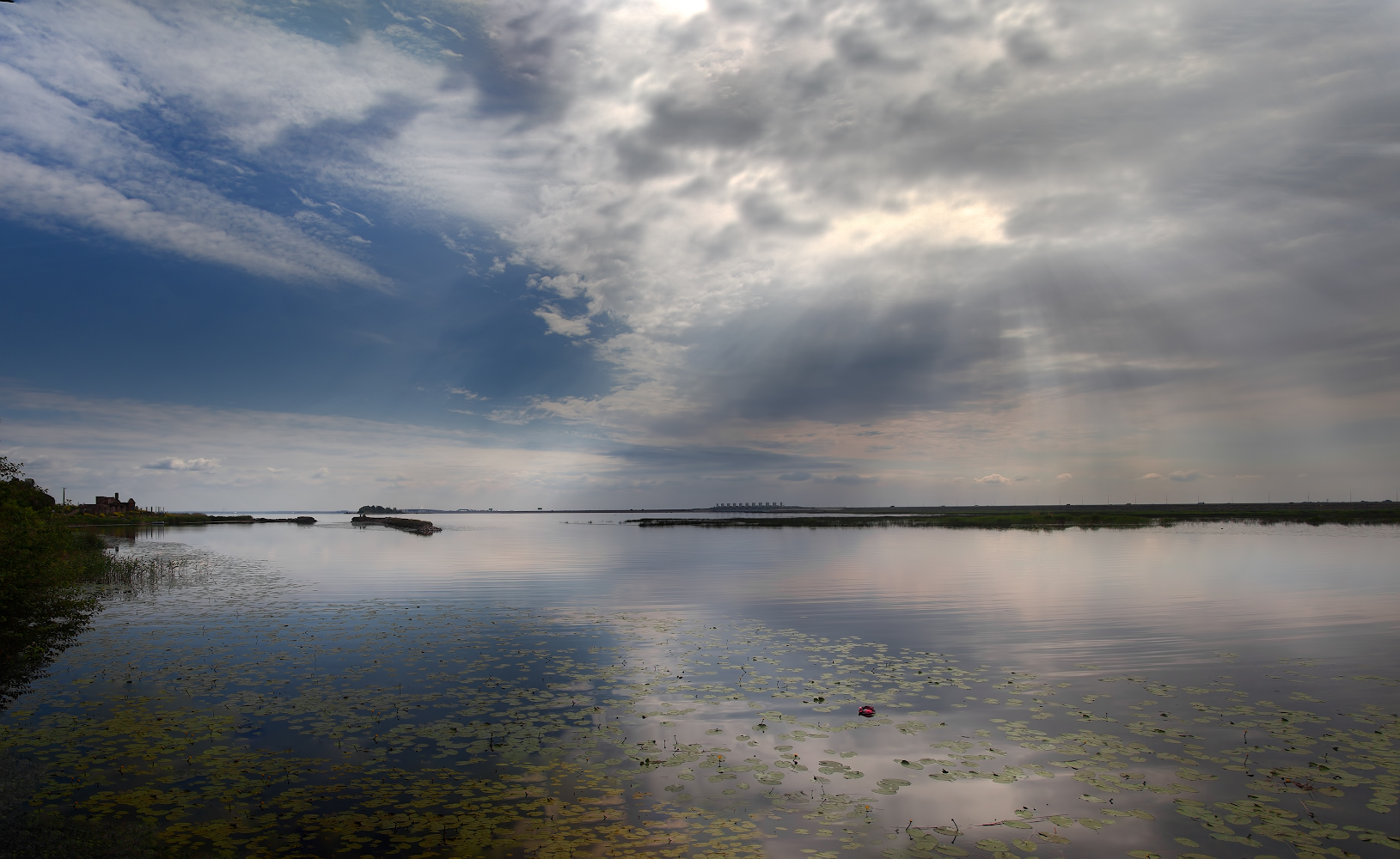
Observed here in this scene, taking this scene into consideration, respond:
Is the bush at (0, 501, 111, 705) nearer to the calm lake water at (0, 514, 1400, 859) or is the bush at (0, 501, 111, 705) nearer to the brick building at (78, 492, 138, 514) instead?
the calm lake water at (0, 514, 1400, 859)

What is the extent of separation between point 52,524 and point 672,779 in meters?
26.8

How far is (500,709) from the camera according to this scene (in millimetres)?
14992

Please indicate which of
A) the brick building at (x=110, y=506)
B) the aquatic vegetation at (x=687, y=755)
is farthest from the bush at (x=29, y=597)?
the brick building at (x=110, y=506)

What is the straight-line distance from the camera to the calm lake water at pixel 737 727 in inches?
372

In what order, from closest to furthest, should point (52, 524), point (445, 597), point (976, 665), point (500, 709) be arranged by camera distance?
1. point (500, 709)
2. point (976, 665)
3. point (52, 524)
4. point (445, 597)

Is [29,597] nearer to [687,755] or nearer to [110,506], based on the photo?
[687,755]

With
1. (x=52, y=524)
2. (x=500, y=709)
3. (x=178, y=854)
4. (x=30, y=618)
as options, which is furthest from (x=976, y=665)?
(x=52, y=524)

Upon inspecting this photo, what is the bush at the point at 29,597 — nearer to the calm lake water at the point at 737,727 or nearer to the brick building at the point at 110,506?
the calm lake water at the point at 737,727

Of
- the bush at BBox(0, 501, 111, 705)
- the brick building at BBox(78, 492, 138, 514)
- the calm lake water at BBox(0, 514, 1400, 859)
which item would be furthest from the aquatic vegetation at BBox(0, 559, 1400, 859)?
the brick building at BBox(78, 492, 138, 514)

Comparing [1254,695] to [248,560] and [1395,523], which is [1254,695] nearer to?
[248,560]

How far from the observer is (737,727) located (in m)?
13.8

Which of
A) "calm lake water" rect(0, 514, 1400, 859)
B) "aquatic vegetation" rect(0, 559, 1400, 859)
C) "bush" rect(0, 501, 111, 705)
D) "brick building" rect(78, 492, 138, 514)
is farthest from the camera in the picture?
"brick building" rect(78, 492, 138, 514)

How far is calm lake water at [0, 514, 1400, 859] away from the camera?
9.45m

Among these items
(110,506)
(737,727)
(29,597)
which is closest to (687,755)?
(737,727)
